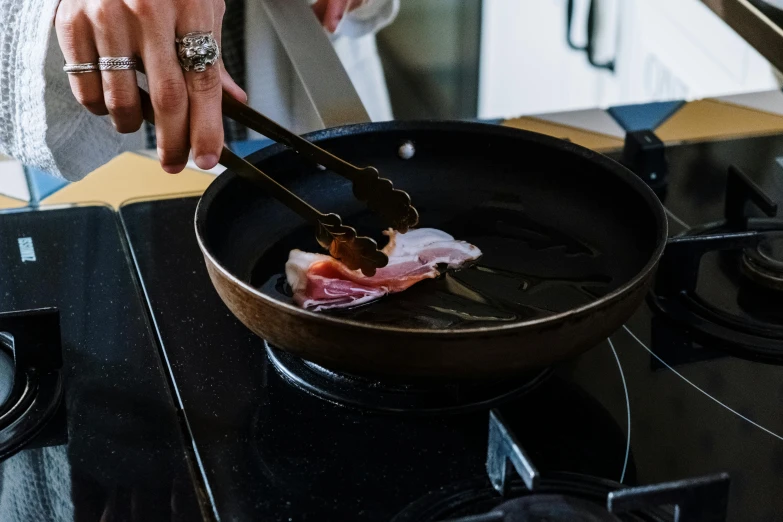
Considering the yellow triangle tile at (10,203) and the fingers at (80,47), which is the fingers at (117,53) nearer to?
the fingers at (80,47)

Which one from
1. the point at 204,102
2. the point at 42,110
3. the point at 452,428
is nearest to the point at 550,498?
the point at 452,428

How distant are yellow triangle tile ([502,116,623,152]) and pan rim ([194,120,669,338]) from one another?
0.18 metres

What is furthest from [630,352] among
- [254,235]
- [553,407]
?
[254,235]

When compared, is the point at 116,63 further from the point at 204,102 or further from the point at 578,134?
the point at 578,134

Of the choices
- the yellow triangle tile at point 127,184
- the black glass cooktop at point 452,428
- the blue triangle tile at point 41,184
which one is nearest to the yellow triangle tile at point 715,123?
the black glass cooktop at point 452,428

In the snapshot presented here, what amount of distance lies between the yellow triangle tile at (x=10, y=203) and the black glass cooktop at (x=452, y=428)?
0.84ft

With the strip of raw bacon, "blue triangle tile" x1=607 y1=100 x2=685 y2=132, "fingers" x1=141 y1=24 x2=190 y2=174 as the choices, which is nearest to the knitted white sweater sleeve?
"fingers" x1=141 y1=24 x2=190 y2=174

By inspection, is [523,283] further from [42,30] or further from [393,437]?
[42,30]

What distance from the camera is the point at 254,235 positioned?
72 cm

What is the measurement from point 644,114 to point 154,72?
615 millimetres

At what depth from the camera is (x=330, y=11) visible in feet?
3.15

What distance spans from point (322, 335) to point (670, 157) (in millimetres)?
530

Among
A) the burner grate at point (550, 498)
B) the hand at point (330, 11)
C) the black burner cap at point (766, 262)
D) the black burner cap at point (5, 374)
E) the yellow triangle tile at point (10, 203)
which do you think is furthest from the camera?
the hand at point (330, 11)

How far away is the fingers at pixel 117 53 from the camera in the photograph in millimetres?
578
